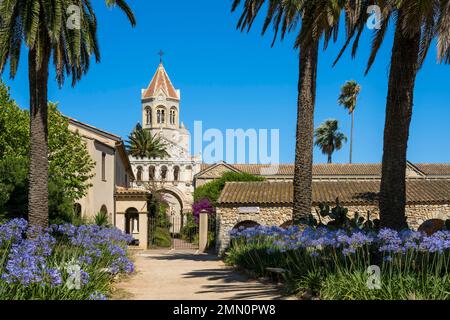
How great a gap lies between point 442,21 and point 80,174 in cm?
1823

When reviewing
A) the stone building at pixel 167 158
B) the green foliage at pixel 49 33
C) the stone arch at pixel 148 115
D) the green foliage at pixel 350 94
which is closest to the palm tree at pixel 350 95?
the green foliage at pixel 350 94

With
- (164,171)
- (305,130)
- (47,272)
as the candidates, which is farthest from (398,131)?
(164,171)

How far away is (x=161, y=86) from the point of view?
8800cm

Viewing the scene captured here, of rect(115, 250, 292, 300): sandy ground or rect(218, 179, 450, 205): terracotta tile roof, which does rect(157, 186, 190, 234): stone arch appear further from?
rect(115, 250, 292, 300): sandy ground

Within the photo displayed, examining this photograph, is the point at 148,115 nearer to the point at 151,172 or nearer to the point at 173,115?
the point at 173,115

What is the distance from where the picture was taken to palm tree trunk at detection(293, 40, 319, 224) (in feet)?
53.7

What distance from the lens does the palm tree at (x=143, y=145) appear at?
78.5m

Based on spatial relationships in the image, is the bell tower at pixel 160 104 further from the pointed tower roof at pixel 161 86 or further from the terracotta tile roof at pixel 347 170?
the terracotta tile roof at pixel 347 170

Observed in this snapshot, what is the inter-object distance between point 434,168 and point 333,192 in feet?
118

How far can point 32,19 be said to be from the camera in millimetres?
13633

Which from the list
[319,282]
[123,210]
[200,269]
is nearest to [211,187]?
[123,210]

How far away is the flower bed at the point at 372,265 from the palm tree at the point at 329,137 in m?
57.2
